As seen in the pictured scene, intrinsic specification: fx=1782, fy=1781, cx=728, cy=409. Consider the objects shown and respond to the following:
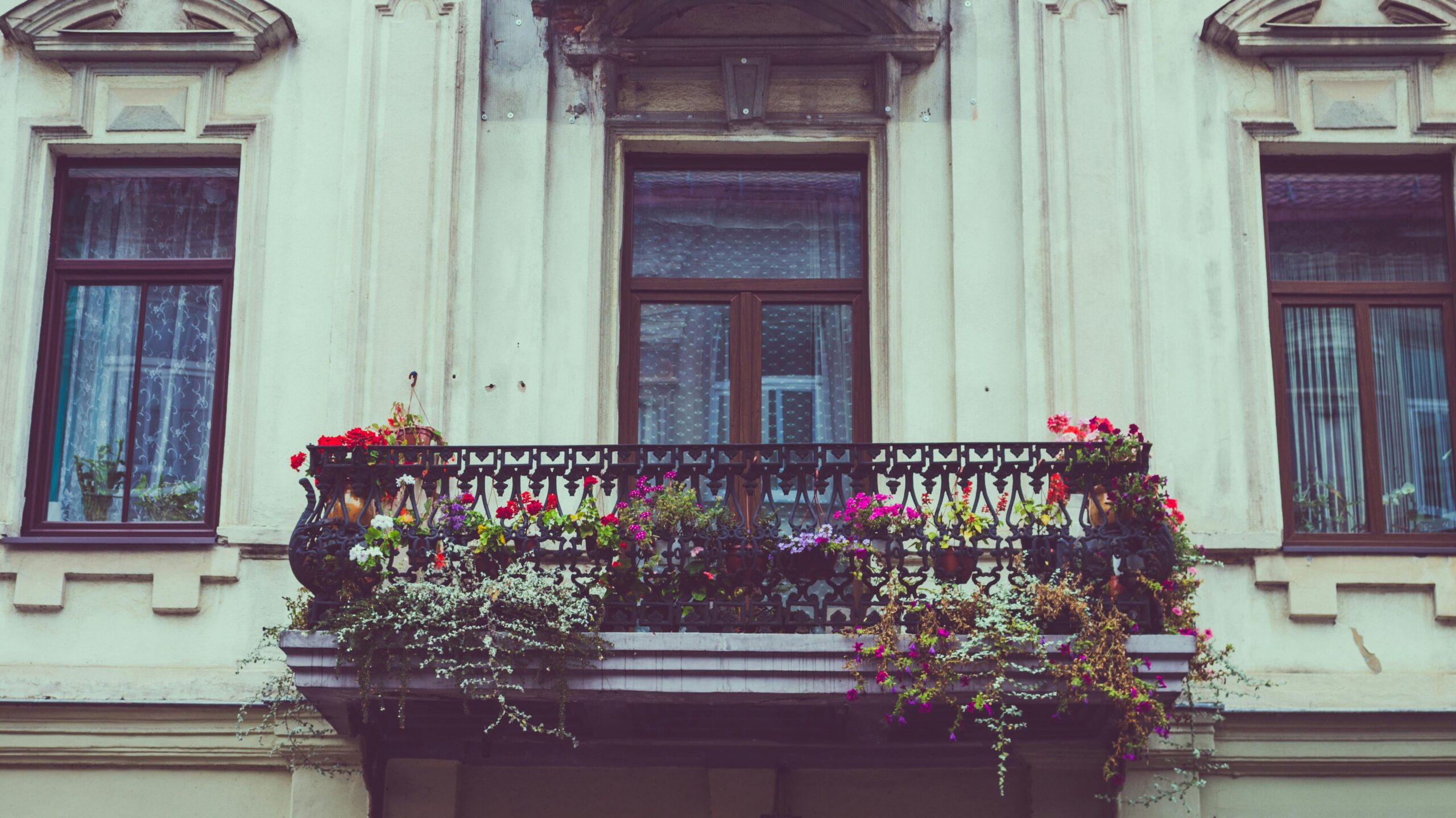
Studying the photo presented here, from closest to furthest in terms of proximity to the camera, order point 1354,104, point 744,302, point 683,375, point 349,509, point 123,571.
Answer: point 349,509 → point 123,571 → point 1354,104 → point 683,375 → point 744,302

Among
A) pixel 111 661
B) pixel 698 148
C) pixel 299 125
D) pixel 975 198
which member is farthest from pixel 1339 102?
pixel 111 661

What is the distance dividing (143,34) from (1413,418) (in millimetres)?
7516

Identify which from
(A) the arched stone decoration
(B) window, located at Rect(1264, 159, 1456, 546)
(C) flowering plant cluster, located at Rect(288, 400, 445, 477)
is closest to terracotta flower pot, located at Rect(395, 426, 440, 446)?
(C) flowering plant cluster, located at Rect(288, 400, 445, 477)

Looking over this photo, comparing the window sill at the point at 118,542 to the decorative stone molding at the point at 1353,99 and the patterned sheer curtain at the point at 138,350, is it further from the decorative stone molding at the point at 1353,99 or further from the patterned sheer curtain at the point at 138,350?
the decorative stone molding at the point at 1353,99

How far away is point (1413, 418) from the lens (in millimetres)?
9961

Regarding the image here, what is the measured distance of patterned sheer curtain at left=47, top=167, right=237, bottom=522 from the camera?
9.99m

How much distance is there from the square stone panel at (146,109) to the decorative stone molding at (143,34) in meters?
0.19

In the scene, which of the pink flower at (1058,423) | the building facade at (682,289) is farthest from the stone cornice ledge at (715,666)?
the pink flower at (1058,423)

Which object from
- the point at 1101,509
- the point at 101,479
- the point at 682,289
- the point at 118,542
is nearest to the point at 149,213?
the point at 101,479

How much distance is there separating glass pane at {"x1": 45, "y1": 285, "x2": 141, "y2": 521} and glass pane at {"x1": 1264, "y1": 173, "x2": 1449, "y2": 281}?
6580 mm

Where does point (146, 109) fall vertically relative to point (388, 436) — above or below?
above

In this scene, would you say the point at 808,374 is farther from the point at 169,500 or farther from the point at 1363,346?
the point at 169,500

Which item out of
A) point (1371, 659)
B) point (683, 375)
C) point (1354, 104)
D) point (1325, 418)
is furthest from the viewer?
point (683, 375)

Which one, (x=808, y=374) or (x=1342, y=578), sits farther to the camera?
(x=808, y=374)
